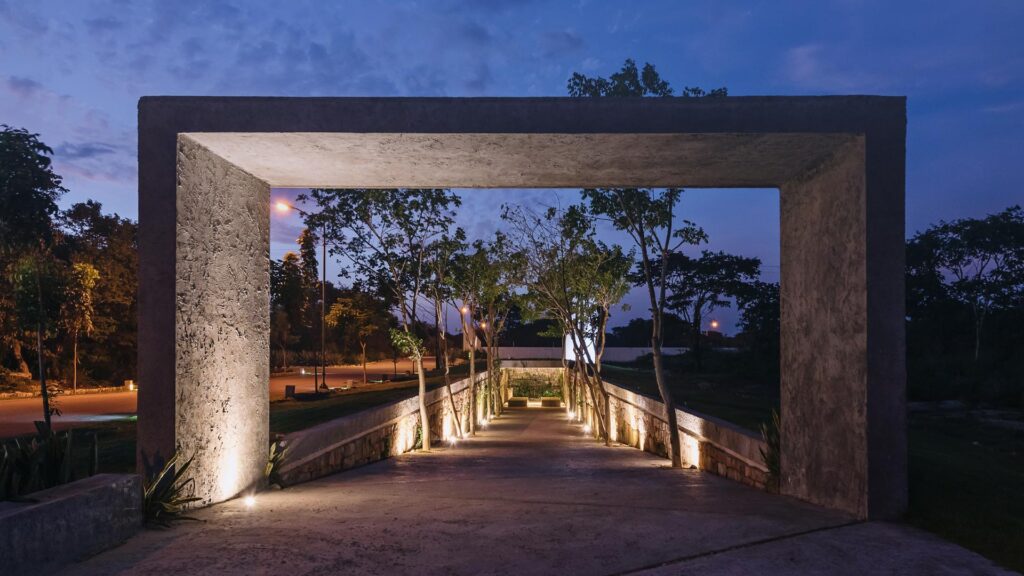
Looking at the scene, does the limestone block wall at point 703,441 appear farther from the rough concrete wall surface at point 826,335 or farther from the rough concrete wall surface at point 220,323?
the rough concrete wall surface at point 220,323

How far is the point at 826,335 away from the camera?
20.8ft

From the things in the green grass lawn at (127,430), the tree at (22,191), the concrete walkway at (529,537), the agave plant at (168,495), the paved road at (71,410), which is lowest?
the paved road at (71,410)

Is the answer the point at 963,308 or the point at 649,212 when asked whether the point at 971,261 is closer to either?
the point at 963,308

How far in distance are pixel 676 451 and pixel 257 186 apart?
7.56 metres

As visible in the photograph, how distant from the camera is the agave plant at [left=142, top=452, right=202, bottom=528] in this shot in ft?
17.6

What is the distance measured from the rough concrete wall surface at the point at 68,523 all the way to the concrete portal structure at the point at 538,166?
2.25 feet

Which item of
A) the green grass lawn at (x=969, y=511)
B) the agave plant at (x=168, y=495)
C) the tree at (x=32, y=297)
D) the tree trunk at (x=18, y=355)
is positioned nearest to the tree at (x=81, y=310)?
the tree trunk at (x=18, y=355)

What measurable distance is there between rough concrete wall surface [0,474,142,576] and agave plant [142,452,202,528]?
0.58 ft

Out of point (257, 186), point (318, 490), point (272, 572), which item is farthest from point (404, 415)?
point (272, 572)

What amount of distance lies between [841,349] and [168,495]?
613 centimetres

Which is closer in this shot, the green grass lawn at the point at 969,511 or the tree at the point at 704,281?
the green grass lawn at the point at 969,511

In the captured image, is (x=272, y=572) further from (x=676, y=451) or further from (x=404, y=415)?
(x=404, y=415)

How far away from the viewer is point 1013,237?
117ft

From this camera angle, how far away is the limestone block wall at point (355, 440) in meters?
8.26
